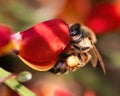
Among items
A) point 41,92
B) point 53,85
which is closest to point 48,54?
point 41,92

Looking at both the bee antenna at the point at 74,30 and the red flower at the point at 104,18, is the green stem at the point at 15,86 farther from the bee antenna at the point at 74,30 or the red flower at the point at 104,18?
the red flower at the point at 104,18

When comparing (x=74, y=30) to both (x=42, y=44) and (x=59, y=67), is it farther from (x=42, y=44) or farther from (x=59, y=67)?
(x=42, y=44)

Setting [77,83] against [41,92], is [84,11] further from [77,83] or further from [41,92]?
[41,92]

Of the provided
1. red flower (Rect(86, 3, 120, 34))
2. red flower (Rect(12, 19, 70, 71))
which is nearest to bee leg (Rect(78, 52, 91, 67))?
red flower (Rect(12, 19, 70, 71))

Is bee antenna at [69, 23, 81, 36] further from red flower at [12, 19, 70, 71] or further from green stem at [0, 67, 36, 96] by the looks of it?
green stem at [0, 67, 36, 96]

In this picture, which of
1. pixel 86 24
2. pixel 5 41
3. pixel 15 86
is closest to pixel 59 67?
pixel 15 86

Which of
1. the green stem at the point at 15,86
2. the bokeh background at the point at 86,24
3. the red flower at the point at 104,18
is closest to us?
the green stem at the point at 15,86

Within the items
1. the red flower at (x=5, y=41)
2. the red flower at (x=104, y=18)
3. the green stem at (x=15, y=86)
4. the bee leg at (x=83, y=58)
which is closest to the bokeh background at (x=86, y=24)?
the red flower at (x=104, y=18)
